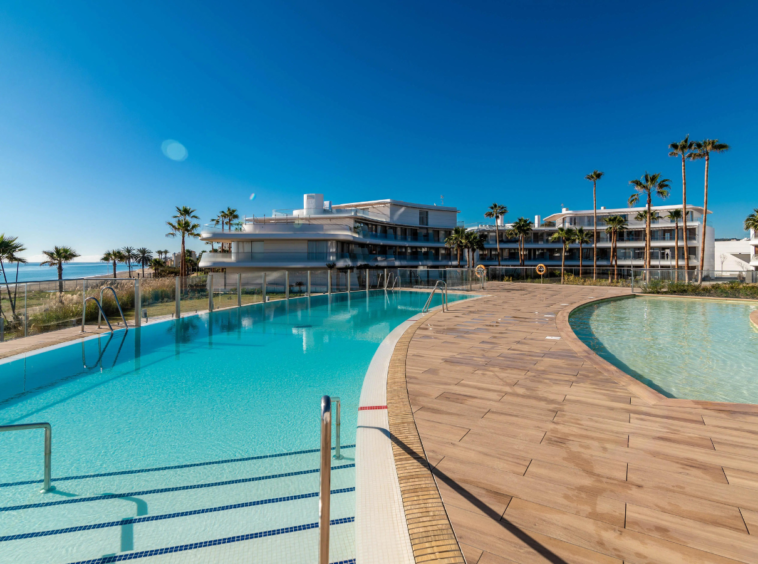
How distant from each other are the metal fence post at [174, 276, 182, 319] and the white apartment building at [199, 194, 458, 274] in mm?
16572

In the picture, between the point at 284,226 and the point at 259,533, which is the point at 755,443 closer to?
the point at 259,533

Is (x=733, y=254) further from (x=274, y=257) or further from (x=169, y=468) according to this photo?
(x=169, y=468)

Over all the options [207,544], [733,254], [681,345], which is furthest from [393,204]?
[733,254]

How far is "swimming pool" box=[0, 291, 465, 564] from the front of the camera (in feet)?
9.46

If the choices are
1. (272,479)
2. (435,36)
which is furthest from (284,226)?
(272,479)

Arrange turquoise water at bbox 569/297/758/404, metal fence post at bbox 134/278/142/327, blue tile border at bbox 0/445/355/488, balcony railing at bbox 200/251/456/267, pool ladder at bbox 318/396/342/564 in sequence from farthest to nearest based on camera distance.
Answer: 1. balcony railing at bbox 200/251/456/267
2. metal fence post at bbox 134/278/142/327
3. turquoise water at bbox 569/297/758/404
4. blue tile border at bbox 0/445/355/488
5. pool ladder at bbox 318/396/342/564

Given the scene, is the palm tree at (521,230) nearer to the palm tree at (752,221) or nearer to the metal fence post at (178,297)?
the palm tree at (752,221)

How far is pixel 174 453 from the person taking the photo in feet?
14.4

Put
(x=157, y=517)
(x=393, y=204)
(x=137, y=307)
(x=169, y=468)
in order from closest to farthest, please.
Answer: (x=157, y=517)
(x=169, y=468)
(x=137, y=307)
(x=393, y=204)

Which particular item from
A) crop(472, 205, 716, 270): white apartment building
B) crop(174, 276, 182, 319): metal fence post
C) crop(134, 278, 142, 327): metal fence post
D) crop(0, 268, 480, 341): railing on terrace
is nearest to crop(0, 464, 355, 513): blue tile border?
crop(0, 268, 480, 341): railing on terrace

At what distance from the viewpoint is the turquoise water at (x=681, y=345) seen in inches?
261

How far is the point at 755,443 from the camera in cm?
369

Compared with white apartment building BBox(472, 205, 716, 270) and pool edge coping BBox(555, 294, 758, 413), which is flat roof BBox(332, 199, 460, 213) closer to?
white apartment building BBox(472, 205, 716, 270)

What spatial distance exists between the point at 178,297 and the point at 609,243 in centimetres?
5276
